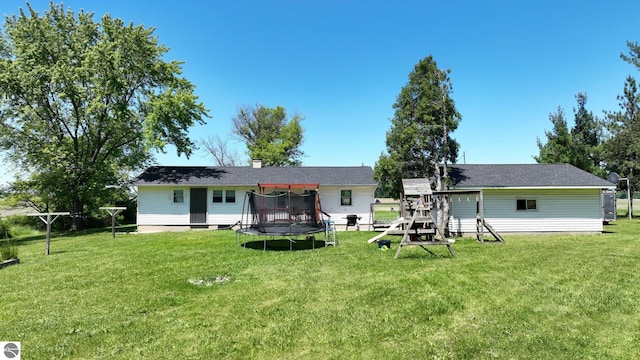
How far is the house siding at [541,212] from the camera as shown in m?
15.7

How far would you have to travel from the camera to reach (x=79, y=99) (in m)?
20.4

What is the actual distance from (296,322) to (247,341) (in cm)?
82

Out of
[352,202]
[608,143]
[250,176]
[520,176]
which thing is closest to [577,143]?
[608,143]

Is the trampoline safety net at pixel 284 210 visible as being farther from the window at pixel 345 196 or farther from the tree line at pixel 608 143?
the tree line at pixel 608 143

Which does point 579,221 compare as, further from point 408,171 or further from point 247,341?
point 247,341

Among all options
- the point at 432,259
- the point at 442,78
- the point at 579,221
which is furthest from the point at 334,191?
the point at 579,221

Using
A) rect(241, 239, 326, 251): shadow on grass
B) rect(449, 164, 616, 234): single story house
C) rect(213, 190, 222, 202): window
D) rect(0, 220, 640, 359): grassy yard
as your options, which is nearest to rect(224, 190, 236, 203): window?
rect(213, 190, 222, 202): window

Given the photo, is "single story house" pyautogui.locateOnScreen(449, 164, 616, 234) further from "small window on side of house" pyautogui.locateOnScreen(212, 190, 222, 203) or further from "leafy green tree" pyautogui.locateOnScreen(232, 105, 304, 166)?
"leafy green tree" pyautogui.locateOnScreen(232, 105, 304, 166)

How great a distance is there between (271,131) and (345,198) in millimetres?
22251

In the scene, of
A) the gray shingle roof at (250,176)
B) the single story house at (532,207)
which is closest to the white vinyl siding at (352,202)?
the gray shingle roof at (250,176)

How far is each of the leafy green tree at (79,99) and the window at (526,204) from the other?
2078cm

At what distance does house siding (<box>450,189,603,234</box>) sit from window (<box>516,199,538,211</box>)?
0.12m

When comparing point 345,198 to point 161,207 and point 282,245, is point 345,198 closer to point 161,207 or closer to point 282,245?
point 282,245

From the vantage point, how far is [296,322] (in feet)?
15.5
